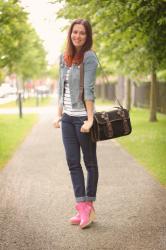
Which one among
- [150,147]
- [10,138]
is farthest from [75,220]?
[10,138]

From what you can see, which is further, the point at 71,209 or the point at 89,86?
the point at 71,209

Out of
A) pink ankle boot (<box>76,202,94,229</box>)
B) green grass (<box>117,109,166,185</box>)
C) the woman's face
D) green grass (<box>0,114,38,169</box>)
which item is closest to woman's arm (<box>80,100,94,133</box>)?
the woman's face

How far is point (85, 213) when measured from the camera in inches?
191

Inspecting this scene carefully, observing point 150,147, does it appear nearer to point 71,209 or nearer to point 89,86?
point 71,209

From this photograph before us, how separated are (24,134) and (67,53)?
9.89m

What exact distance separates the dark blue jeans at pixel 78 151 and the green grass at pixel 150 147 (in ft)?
7.31

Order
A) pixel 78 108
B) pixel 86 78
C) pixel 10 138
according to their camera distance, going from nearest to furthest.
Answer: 1. pixel 86 78
2. pixel 78 108
3. pixel 10 138

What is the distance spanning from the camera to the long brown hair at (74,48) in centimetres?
471

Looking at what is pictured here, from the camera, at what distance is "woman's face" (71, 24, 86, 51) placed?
469cm

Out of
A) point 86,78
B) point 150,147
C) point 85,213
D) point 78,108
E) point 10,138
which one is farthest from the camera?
point 10,138

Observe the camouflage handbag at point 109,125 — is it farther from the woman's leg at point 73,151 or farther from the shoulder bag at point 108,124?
the woman's leg at point 73,151

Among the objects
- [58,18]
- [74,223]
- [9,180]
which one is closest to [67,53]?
[74,223]

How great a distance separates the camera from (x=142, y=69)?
642 inches

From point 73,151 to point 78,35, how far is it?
3.60 ft
